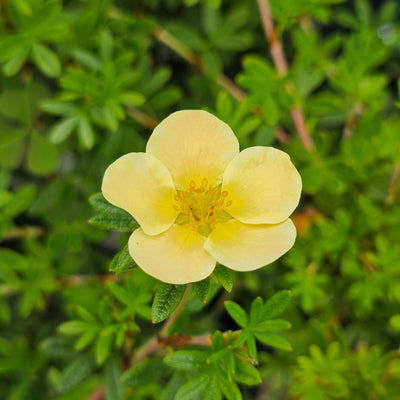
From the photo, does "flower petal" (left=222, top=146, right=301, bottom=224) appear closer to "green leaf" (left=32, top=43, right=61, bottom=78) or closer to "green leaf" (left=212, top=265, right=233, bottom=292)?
"green leaf" (left=212, top=265, right=233, bottom=292)

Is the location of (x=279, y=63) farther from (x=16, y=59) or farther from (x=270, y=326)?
(x=270, y=326)

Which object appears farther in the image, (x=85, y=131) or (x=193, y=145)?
(x=85, y=131)

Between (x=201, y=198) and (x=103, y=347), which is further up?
(x=201, y=198)

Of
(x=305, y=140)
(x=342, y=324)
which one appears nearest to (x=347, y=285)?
(x=342, y=324)

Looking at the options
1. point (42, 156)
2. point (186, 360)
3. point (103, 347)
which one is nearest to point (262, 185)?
point (186, 360)

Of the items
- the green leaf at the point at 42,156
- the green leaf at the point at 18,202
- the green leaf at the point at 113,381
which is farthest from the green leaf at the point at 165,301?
the green leaf at the point at 42,156

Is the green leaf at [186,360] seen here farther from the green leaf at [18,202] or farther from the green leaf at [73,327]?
the green leaf at [18,202]

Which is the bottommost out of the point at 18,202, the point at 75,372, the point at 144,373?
the point at 75,372
